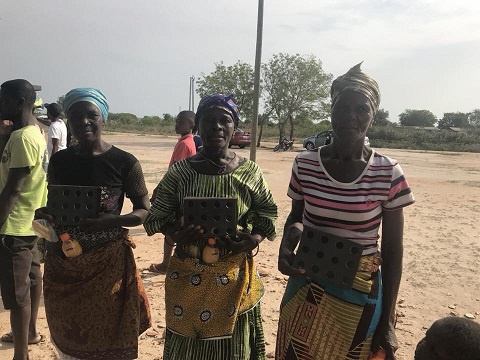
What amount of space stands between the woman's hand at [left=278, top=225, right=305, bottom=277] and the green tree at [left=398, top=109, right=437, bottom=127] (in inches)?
3379

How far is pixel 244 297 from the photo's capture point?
7.47 feet

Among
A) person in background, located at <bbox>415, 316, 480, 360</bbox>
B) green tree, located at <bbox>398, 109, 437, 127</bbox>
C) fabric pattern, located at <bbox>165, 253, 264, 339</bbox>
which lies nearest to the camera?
person in background, located at <bbox>415, 316, 480, 360</bbox>

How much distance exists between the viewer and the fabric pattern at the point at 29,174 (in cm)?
277

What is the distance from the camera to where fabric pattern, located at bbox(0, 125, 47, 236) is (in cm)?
277

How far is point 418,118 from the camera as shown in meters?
81.1

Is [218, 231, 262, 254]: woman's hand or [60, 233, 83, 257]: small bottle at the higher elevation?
[218, 231, 262, 254]: woman's hand

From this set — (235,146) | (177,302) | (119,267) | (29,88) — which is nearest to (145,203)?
(119,267)

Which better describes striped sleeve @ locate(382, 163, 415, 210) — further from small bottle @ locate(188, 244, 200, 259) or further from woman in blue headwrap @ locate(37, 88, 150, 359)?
woman in blue headwrap @ locate(37, 88, 150, 359)

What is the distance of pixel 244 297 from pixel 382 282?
742mm

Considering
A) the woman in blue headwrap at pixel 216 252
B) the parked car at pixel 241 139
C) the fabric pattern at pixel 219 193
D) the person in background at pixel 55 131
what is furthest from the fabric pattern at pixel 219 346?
the parked car at pixel 241 139

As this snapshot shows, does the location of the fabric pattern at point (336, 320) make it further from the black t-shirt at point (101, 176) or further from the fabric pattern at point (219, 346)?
the black t-shirt at point (101, 176)

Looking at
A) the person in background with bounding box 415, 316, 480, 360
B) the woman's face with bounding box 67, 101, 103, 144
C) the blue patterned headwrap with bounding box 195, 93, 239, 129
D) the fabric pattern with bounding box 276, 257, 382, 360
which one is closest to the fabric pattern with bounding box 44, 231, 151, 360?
the woman's face with bounding box 67, 101, 103, 144

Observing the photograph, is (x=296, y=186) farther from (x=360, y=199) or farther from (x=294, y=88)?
(x=294, y=88)

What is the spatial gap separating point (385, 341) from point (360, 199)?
0.68 meters
